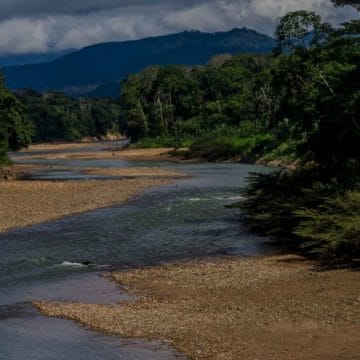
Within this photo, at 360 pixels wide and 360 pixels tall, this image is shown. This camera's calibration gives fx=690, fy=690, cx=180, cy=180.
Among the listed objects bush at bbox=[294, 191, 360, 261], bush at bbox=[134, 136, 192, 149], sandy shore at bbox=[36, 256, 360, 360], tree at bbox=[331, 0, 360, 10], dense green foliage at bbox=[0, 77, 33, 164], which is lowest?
bush at bbox=[134, 136, 192, 149]

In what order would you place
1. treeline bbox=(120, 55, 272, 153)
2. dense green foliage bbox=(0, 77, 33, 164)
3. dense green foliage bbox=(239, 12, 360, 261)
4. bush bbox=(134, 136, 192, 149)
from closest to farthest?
dense green foliage bbox=(239, 12, 360, 261) < dense green foliage bbox=(0, 77, 33, 164) < bush bbox=(134, 136, 192, 149) < treeline bbox=(120, 55, 272, 153)

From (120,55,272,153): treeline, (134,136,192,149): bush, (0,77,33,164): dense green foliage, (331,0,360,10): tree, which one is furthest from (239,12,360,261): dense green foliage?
(120,55,272,153): treeline

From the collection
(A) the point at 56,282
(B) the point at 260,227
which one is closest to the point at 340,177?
(B) the point at 260,227

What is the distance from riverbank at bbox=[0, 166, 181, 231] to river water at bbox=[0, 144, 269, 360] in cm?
166

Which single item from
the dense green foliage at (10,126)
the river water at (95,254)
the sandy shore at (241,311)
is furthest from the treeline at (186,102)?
the sandy shore at (241,311)

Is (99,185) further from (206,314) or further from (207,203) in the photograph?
(206,314)

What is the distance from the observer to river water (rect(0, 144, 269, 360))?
54.8 feet

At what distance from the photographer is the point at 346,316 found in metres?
17.2

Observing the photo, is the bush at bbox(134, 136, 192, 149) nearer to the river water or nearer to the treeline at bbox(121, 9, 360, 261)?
the treeline at bbox(121, 9, 360, 261)

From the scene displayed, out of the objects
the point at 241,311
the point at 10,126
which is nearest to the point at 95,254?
the point at 241,311

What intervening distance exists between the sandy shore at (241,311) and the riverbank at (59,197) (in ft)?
53.1

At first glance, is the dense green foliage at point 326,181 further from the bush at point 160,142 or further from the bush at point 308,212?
the bush at point 160,142

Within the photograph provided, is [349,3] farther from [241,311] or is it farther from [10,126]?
[10,126]

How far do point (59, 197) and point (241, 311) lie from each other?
1312 inches
